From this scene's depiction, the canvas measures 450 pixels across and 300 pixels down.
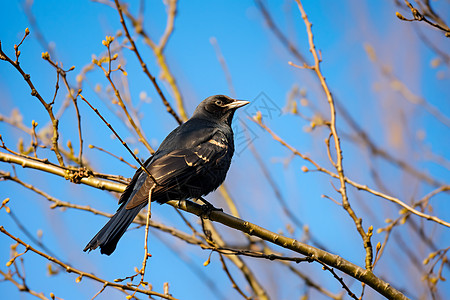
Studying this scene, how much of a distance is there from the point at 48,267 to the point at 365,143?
3283mm

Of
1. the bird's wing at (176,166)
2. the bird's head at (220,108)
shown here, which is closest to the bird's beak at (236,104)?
the bird's head at (220,108)

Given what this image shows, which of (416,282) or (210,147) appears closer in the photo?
(210,147)

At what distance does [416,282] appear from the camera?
5.37 meters

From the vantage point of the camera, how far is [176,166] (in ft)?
13.5

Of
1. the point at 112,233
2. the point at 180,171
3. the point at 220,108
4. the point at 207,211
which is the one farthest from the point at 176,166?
the point at 220,108

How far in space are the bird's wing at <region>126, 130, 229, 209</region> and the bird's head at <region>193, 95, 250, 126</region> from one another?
0.76 meters

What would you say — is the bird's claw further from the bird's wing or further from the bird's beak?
the bird's beak

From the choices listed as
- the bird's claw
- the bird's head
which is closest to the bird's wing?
the bird's claw

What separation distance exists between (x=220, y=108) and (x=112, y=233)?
251cm

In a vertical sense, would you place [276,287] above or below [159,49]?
below

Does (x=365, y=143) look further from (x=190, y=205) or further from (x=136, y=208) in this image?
(x=136, y=208)

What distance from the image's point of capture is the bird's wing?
12.3ft

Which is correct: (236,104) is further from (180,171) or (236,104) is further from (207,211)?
(207,211)

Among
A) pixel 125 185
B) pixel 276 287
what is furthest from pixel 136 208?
pixel 276 287
